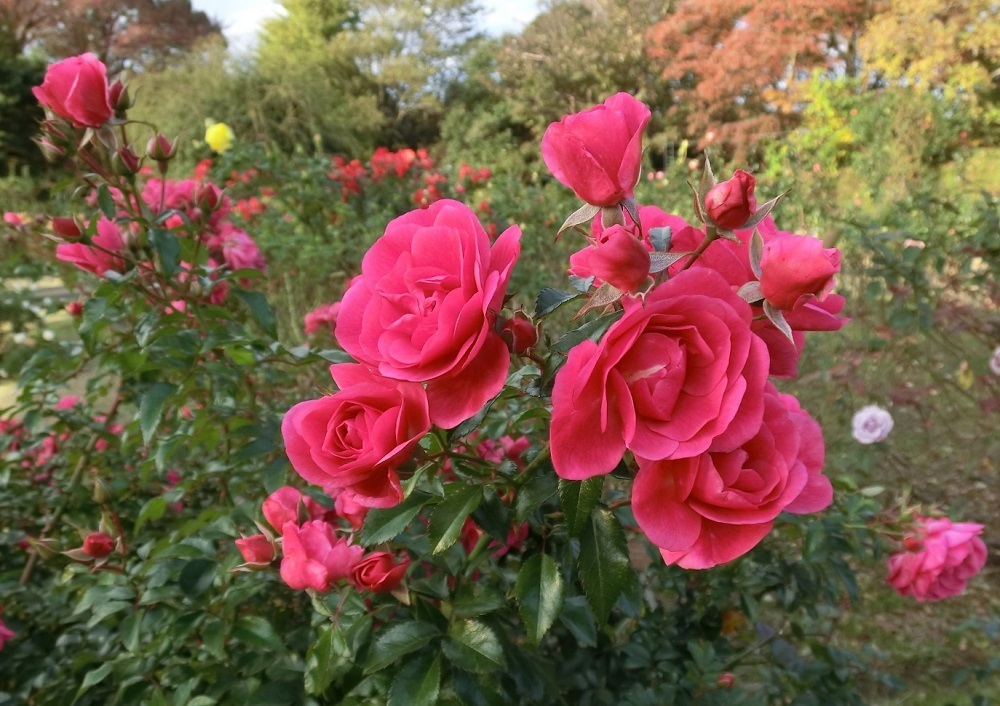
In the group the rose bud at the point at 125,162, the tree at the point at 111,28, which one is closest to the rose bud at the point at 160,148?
the rose bud at the point at 125,162

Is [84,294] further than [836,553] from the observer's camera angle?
Yes

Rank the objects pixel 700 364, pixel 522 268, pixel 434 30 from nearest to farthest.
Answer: pixel 700 364 < pixel 522 268 < pixel 434 30

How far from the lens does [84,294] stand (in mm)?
1936

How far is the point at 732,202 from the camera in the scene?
0.44 m

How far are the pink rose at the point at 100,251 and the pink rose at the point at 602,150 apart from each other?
2.66 feet

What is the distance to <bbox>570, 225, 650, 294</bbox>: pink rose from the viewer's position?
42 centimetres

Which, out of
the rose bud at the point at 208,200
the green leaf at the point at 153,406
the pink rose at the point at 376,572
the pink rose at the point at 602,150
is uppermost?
the pink rose at the point at 602,150

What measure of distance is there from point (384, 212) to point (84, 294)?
1.95 metres

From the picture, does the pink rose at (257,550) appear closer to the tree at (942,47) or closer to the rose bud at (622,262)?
the rose bud at (622,262)

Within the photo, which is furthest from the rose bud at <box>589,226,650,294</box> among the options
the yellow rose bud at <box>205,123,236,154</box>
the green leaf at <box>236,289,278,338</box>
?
the yellow rose bud at <box>205,123,236,154</box>

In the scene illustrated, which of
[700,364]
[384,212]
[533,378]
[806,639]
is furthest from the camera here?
[384,212]

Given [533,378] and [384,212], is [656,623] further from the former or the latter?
[384,212]

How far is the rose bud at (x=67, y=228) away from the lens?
0.98 meters

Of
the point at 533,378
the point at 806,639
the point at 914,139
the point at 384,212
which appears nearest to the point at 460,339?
the point at 533,378
